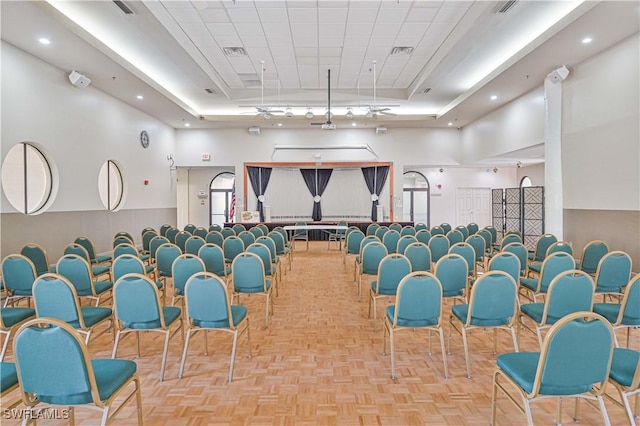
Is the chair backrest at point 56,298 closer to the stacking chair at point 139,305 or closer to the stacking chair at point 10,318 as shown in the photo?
the stacking chair at point 139,305

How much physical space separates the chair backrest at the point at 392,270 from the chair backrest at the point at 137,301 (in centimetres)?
247

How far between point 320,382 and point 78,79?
7891mm

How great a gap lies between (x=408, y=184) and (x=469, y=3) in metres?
11.2

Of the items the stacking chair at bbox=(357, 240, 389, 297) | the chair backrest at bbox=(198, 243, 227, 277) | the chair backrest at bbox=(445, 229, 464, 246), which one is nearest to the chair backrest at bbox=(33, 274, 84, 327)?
the chair backrest at bbox=(198, 243, 227, 277)

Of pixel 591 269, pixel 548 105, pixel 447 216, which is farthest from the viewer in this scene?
pixel 447 216

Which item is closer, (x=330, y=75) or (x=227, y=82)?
(x=330, y=75)

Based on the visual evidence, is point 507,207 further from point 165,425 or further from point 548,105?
point 165,425

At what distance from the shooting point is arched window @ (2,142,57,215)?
7352 millimetres

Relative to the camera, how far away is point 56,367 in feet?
6.62

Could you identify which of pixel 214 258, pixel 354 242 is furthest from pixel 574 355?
pixel 354 242

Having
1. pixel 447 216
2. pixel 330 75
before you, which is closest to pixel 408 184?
pixel 447 216

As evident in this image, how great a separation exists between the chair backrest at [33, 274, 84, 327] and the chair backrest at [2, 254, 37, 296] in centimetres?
126

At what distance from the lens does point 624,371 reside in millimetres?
2326

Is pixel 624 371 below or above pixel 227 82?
below
